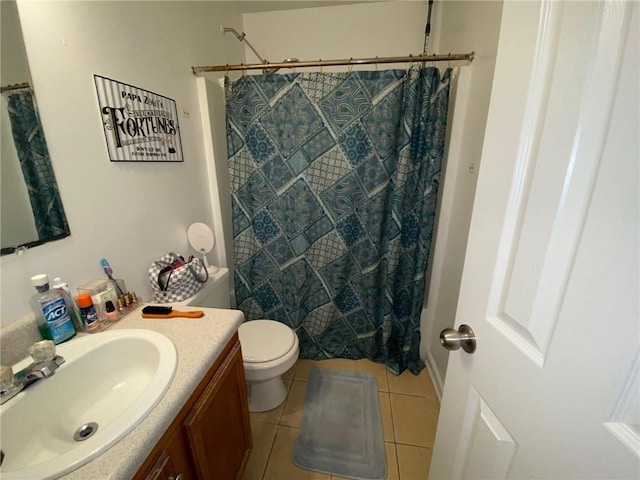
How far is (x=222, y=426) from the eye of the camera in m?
0.85

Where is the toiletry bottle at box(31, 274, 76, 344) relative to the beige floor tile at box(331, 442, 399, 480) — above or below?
above

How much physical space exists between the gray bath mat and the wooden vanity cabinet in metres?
0.38

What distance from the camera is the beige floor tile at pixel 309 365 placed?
5.62 feet

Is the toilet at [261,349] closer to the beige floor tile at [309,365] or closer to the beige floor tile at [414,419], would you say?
the beige floor tile at [309,365]

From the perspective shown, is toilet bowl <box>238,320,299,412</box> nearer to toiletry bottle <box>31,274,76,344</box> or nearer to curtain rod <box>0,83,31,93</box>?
toiletry bottle <box>31,274,76,344</box>

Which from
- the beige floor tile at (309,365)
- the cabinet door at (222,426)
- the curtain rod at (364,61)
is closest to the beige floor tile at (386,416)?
the beige floor tile at (309,365)

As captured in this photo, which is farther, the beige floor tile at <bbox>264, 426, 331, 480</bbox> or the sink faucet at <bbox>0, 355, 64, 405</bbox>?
the beige floor tile at <bbox>264, 426, 331, 480</bbox>

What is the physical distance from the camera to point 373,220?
1570 millimetres

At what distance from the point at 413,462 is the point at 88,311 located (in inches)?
58.7

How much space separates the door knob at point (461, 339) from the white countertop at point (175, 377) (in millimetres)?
625

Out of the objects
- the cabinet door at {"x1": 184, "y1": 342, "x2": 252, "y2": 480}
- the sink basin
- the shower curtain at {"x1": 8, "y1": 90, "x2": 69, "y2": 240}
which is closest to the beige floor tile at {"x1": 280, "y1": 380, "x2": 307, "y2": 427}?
the cabinet door at {"x1": 184, "y1": 342, "x2": 252, "y2": 480}

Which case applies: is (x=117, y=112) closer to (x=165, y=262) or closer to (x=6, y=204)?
(x=6, y=204)

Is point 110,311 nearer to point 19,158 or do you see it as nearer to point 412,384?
point 19,158

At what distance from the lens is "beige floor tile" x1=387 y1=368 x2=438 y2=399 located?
1.59 metres
